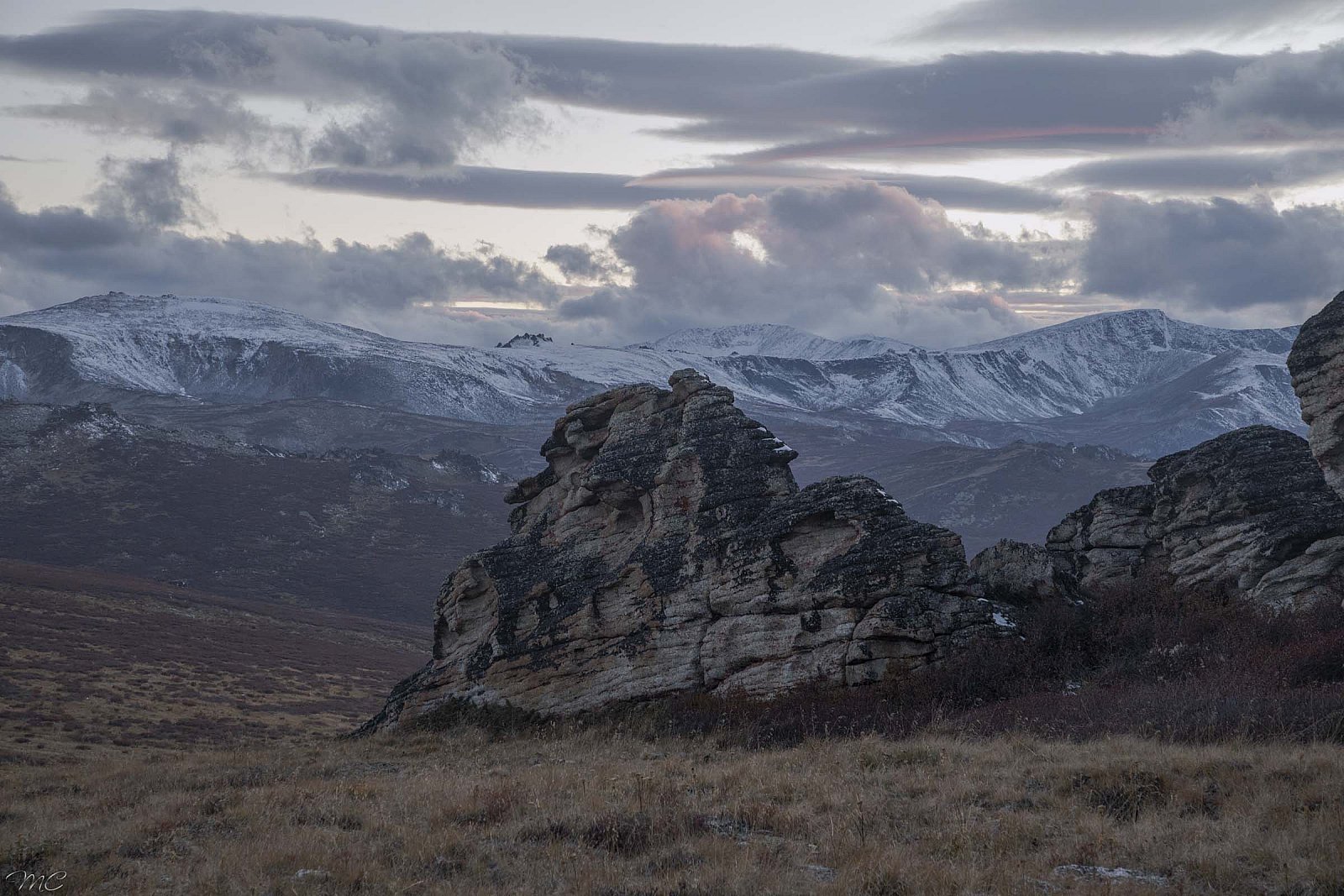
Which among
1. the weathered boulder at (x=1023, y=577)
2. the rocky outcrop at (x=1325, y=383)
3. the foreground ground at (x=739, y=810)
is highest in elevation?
the rocky outcrop at (x=1325, y=383)

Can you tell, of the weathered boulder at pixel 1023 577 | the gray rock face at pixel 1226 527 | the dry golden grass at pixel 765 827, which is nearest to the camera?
the dry golden grass at pixel 765 827

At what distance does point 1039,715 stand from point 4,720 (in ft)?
170

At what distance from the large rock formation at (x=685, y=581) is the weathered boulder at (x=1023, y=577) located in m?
1.76

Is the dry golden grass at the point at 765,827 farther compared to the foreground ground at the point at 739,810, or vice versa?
the foreground ground at the point at 739,810

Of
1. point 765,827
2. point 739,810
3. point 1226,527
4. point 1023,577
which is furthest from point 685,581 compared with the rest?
point 765,827

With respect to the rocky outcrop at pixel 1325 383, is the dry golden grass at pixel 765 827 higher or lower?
lower

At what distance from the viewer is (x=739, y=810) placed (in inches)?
534

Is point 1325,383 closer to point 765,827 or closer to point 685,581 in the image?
point 685,581

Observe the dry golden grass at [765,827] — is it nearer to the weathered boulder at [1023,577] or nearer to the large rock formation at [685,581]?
the large rock formation at [685,581]

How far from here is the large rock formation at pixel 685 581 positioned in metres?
24.0

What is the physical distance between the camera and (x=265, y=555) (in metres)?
180

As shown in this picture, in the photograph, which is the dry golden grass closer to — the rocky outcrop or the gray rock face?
the gray rock face

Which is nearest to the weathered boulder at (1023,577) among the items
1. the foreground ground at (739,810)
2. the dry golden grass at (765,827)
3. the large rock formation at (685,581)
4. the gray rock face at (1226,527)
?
the gray rock face at (1226,527)

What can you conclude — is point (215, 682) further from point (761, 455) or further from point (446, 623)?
point (761, 455)
